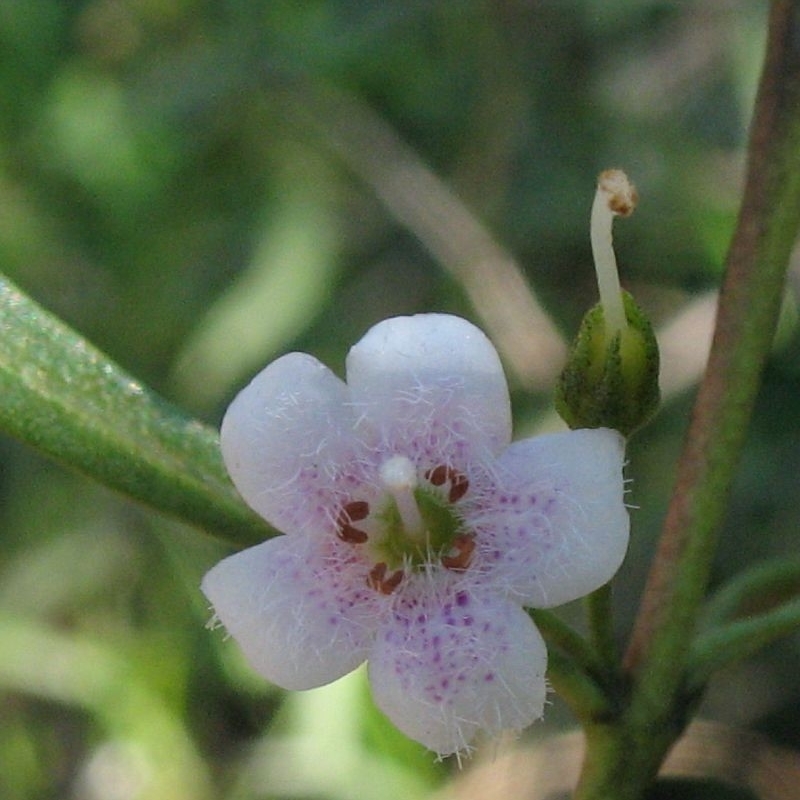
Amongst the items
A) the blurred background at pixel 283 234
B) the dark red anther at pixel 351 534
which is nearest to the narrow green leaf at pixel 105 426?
the dark red anther at pixel 351 534

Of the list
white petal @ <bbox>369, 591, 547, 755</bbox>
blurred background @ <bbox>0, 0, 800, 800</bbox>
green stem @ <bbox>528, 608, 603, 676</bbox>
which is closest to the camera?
white petal @ <bbox>369, 591, 547, 755</bbox>

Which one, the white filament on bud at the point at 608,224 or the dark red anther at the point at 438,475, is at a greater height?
the white filament on bud at the point at 608,224

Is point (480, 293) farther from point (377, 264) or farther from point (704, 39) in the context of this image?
point (704, 39)

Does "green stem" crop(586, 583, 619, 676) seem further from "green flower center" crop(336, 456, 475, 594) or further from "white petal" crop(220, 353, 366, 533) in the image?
"white petal" crop(220, 353, 366, 533)

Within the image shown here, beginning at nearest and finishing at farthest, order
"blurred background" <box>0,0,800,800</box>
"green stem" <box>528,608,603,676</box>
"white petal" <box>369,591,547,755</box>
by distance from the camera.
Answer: "white petal" <box>369,591,547,755</box> < "green stem" <box>528,608,603,676</box> < "blurred background" <box>0,0,800,800</box>

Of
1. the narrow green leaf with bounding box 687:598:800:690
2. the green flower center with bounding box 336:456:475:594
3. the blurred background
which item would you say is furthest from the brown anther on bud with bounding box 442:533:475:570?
the blurred background

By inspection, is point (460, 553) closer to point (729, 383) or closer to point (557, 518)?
point (557, 518)

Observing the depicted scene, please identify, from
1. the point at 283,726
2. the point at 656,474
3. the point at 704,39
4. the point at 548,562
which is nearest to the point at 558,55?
the point at 704,39

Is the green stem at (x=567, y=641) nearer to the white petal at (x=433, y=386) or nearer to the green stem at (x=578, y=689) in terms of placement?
the green stem at (x=578, y=689)
